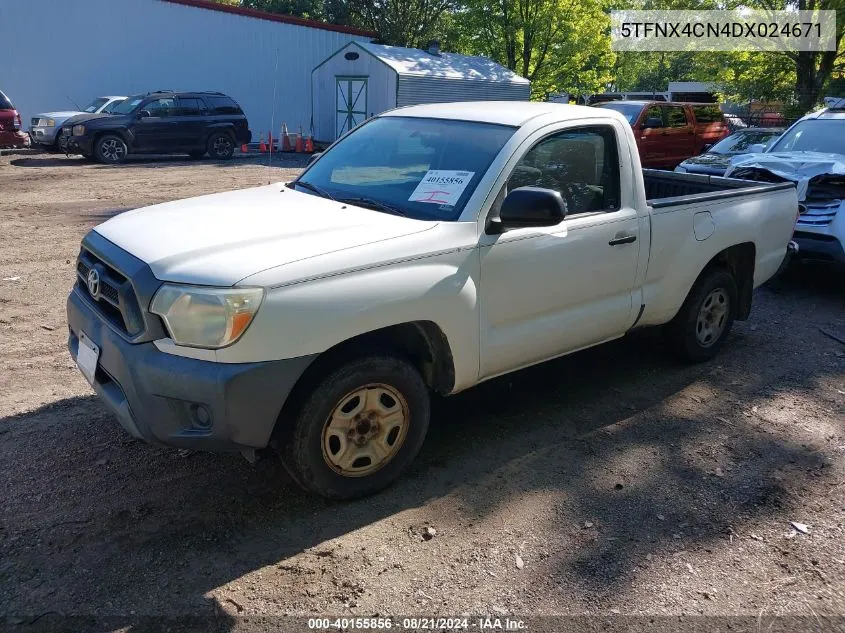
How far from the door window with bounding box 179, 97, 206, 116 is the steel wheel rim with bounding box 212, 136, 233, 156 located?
0.78 m

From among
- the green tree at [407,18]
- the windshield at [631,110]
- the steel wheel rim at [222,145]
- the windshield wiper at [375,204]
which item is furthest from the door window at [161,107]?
the green tree at [407,18]

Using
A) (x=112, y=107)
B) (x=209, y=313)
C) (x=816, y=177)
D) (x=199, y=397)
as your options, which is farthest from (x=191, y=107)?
(x=199, y=397)

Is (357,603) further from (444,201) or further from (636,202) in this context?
(636,202)

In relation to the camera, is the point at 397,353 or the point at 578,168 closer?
the point at 397,353

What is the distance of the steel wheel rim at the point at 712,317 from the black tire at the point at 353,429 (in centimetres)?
266

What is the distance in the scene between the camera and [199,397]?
2.95 m

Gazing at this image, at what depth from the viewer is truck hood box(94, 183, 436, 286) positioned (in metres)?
3.07

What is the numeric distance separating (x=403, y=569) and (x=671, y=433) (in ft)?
6.84

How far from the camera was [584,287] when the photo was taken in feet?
13.8

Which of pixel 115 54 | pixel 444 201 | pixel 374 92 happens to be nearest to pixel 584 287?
pixel 444 201

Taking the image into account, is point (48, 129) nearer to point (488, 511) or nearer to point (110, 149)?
point (110, 149)

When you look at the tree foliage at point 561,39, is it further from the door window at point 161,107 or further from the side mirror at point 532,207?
the side mirror at point 532,207

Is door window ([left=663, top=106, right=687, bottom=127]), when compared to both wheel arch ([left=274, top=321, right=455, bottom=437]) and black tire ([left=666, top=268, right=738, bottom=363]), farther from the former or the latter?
wheel arch ([left=274, top=321, right=455, bottom=437])

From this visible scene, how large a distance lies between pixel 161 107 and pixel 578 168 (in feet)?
51.8
